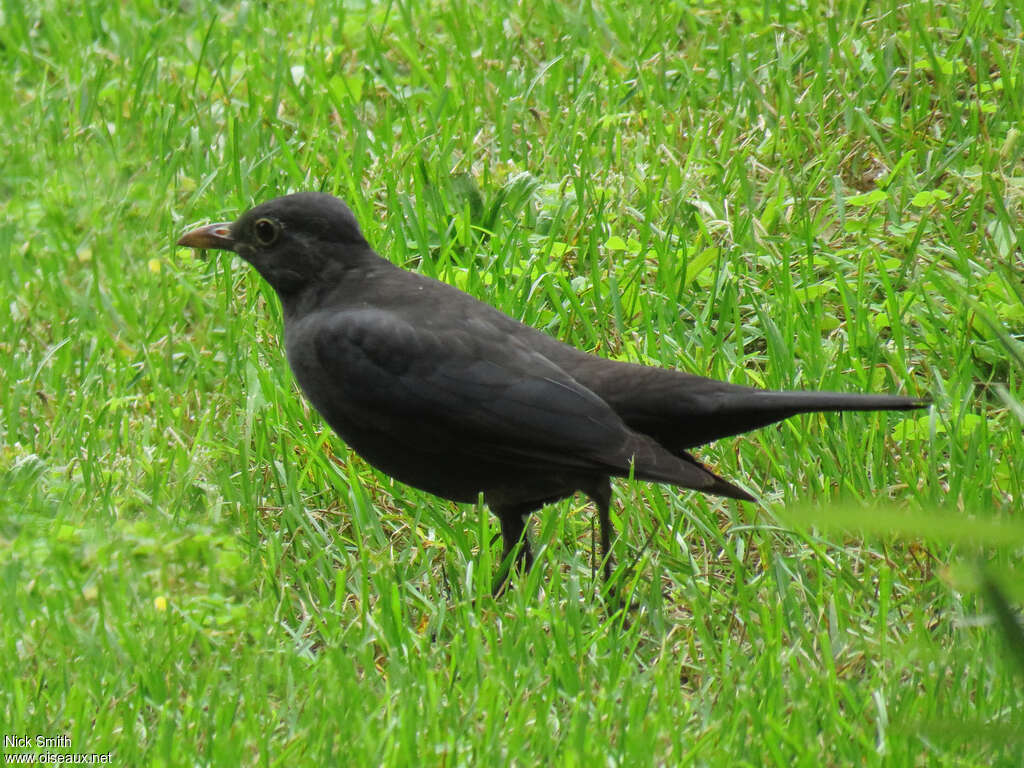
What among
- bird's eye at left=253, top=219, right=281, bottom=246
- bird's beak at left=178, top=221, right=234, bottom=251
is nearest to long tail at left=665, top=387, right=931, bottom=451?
bird's eye at left=253, top=219, right=281, bottom=246

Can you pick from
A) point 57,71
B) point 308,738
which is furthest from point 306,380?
point 57,71

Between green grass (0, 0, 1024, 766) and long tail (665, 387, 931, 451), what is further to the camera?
long tail (665, 387, 931, 451)

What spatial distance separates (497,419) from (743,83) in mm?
2818

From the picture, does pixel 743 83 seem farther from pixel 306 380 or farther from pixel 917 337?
pixel 306 380

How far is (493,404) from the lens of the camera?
3.80 meters

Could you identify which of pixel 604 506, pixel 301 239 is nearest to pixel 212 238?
pixel 301 239

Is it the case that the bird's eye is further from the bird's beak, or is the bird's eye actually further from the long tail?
the long tail

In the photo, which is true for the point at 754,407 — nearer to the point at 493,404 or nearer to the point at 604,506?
the point at 604,506

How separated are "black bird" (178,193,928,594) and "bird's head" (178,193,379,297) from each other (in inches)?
5.2

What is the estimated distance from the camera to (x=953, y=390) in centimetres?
441

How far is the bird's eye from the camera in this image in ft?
14.0

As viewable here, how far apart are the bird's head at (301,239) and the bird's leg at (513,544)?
0.90 metres

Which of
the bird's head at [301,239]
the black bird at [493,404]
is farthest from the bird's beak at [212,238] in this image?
the black bird at [493,404]

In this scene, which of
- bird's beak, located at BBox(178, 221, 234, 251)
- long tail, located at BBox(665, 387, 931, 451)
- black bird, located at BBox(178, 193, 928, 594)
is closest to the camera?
long tail, located at BBox(665, 387, 931, 451)
